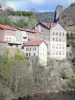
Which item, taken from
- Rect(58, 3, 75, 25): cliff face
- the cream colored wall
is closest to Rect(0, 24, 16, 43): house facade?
the cream colored wall

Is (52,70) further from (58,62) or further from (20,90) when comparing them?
(20,90)

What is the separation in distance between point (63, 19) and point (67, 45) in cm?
2830

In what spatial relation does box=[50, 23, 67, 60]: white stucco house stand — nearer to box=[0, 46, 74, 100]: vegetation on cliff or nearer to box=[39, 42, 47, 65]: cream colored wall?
box=[0, 46, 74, 100]: vegetation on cliff

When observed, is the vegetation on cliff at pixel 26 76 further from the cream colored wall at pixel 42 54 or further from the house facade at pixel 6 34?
the house facade at pixel 6 34

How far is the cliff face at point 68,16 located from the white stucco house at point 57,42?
28.3 metres

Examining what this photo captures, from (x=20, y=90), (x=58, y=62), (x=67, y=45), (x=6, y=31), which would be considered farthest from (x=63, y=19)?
(x=20, y=90)

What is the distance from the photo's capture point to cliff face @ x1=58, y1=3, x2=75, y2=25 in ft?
413

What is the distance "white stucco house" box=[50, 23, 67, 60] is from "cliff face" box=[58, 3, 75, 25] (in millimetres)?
28312

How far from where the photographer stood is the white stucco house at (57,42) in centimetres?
9350

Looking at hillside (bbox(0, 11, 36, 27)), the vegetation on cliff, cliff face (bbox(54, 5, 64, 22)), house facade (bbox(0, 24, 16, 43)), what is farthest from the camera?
cliff face (bbox(54, 5, 64, 22))

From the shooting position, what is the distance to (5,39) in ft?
273

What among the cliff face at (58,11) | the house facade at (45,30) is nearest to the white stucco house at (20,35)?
the house facade at (45,30)

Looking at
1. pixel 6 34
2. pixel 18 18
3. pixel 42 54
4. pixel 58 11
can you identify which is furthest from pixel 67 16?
pixel 6 34

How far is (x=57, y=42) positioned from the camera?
9488 cm
